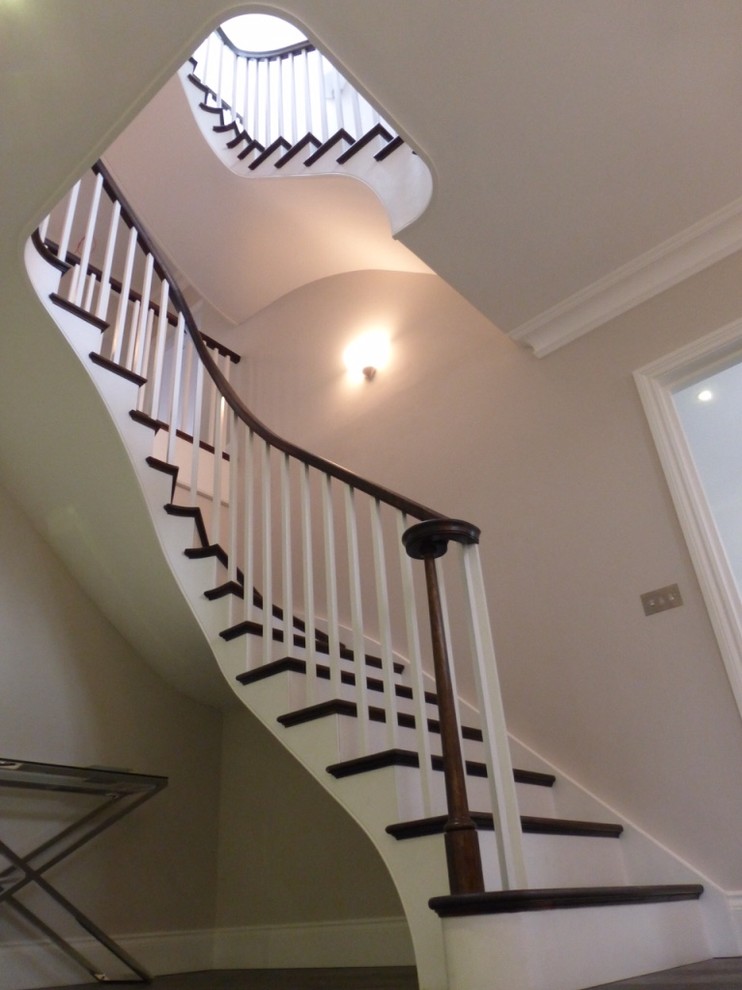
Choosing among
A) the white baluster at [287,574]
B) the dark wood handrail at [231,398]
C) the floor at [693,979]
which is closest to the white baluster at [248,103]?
the dark wood handrail at [231,398]

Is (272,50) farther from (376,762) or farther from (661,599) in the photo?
(376,762)

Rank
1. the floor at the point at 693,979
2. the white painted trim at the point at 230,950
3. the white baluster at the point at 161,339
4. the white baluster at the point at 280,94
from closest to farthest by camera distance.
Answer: the floor at the point at 693,979
the white painted trim at the point at 230,950
the white baluster at the point at 161,339
the white baluster at the point at 280,94

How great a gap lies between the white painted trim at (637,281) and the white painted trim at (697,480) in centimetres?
34

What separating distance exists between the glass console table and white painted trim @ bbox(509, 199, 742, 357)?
104 inches

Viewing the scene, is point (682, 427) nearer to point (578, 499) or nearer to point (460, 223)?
point (578, 499)

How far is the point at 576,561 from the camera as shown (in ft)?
9.72

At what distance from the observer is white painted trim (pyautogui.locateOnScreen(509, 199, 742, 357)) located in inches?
114

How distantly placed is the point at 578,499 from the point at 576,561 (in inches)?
10.7

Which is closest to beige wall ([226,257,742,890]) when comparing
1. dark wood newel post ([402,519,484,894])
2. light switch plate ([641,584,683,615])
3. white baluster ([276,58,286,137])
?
light switch plate ([641,584,683,615])

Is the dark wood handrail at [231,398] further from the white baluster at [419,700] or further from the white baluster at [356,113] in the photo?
the white baluster at [356,113]

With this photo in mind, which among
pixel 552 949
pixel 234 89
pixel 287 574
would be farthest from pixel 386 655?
pixel 234 89

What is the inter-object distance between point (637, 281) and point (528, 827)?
228 centimetres

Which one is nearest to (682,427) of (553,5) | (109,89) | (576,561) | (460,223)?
(576,561)

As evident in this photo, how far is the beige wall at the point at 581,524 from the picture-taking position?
2490 millimetres
